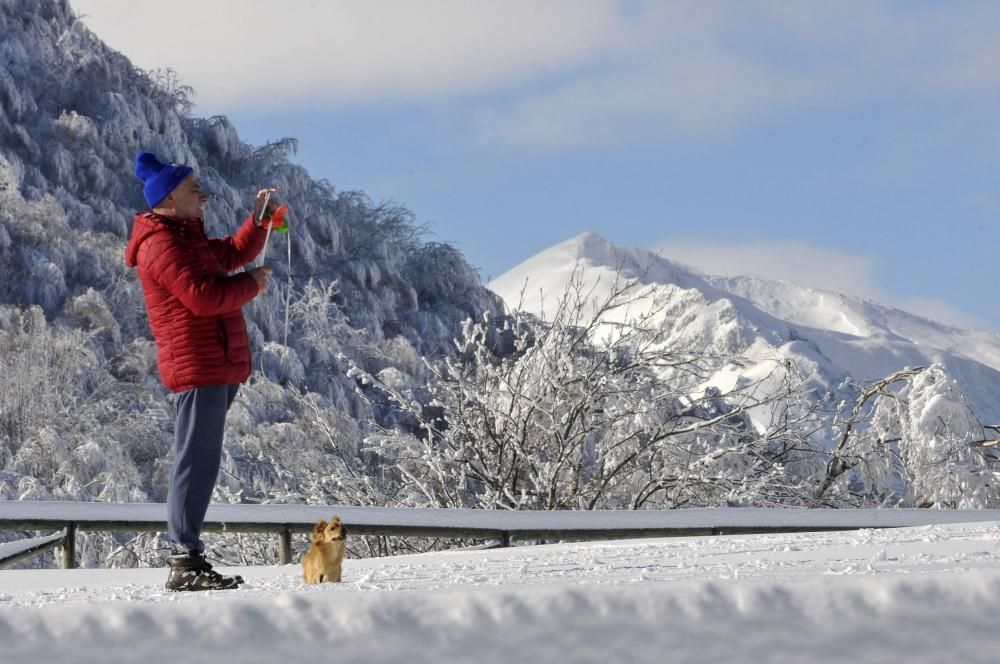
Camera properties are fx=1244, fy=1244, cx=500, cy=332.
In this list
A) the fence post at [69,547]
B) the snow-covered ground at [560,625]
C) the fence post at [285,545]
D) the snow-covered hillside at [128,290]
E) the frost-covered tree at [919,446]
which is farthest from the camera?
the snow-covered hillside at [128,290]

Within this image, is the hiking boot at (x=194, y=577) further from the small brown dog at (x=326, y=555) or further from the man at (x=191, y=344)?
the small brown dog at (x=326, y=555)

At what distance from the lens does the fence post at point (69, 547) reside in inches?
212

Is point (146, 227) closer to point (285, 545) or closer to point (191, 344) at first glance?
point (191, 344)

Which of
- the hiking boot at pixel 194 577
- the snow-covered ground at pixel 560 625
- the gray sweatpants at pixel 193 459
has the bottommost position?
the hiking boot at pixel 194 577

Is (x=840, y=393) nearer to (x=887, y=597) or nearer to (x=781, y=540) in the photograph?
(x=781, y=540)

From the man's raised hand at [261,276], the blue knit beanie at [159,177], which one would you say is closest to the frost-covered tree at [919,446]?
the man's raised hand at [261,276]

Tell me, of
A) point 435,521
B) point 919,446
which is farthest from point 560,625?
point 919,446

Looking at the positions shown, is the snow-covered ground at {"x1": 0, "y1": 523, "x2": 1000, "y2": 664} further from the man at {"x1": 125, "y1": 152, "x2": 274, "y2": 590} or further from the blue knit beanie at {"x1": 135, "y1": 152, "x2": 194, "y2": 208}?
Result: the blue knit beanie at {"x1": 135, "y1": 152, "x2": 194, "y2": 208}

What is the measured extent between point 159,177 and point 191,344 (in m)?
0.55

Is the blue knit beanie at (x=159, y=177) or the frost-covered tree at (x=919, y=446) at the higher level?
the blue knit beanie at (x=159, y=177)

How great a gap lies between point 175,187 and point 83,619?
2.03m

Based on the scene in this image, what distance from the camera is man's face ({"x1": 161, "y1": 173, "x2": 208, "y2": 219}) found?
3.71 m

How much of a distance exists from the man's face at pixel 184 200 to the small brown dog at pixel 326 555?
1075 millimetres

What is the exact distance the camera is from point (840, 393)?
1092 cm
